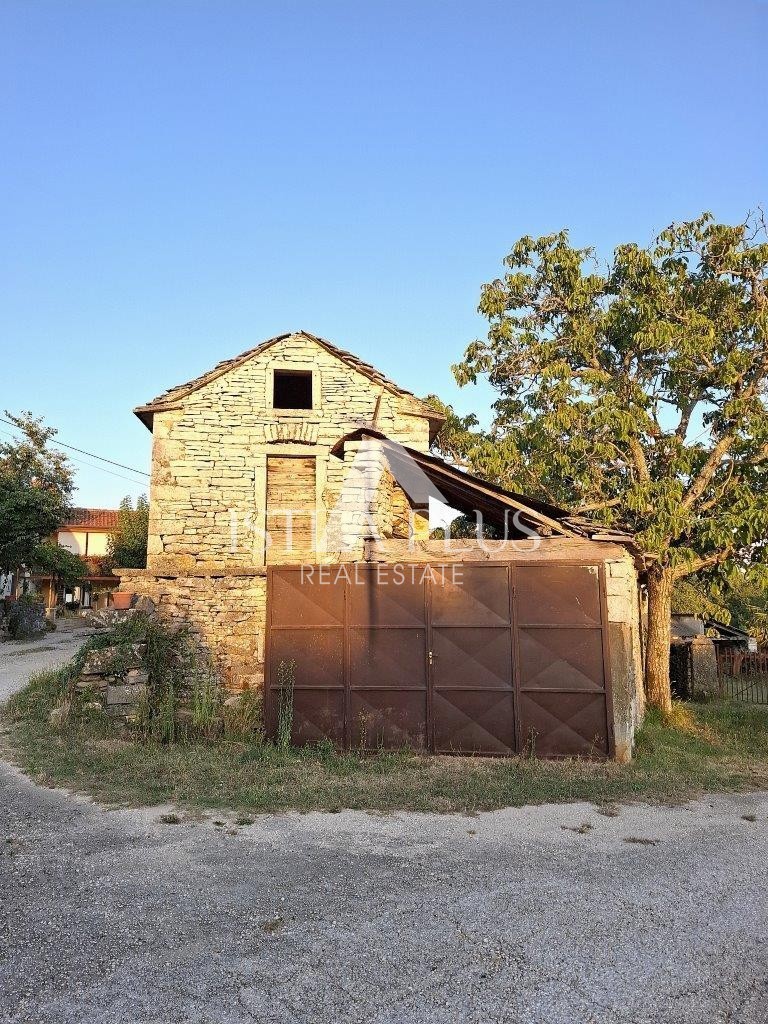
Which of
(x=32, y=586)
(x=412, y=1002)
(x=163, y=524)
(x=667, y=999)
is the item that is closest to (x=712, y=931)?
(x=667, y=999)

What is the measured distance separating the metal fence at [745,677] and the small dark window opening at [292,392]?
33.7 feet

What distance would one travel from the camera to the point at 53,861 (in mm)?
4570

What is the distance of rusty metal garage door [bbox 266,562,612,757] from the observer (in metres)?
7.62

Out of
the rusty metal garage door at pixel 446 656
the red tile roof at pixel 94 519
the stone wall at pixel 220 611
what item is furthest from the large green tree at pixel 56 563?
the rusty metal garage door at pixel 446 656

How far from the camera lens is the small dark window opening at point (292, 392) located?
42.6 ft

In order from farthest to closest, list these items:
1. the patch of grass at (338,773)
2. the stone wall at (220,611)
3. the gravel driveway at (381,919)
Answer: the stone wall at (220,611), the patch of grass at (338,773), the gravel driveway at (381,919)

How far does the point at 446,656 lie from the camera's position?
25.9ft

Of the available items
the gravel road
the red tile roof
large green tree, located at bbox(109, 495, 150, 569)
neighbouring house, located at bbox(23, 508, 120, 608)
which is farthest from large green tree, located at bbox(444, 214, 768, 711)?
the red tile roof

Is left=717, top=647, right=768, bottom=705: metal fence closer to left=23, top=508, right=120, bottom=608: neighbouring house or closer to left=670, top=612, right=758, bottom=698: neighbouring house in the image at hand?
left=670, top=612, right=758, bottom=698: neighbouring house

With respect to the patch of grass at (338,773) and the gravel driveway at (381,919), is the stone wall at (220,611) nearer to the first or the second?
the patch of grass at (338,773)

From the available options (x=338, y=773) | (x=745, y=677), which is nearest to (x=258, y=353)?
(x=338, y=773)

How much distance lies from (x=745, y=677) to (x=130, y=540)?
995 inches

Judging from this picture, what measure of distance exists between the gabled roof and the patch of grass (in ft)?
16.3

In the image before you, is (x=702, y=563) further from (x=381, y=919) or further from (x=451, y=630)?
(x=381, y=919)
